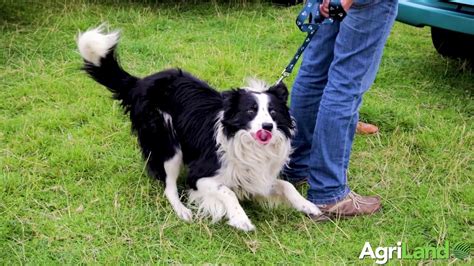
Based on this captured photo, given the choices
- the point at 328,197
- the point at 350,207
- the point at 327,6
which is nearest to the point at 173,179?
the point at 328,197

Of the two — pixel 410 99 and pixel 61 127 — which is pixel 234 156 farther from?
pixel 410 99

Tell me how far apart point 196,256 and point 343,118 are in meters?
0.93

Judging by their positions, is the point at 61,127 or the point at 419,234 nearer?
the point at 419,234

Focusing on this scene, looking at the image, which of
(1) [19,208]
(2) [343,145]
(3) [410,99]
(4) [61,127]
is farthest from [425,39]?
(1) [19,208]

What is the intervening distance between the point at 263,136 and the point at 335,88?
0.40m

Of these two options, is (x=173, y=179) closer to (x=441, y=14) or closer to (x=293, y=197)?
(x=293, y=197)

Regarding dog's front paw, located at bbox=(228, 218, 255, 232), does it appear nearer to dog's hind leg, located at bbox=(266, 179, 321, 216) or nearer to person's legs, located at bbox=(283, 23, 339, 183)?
dog's hind leg, located at bbox=(266, 179, 321, 216)

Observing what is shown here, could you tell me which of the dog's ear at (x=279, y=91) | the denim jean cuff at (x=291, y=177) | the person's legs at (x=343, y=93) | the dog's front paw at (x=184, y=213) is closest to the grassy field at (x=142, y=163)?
the dog's front paw at (x=184, y=213)

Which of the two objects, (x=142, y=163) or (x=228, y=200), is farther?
(x=142, y=163)

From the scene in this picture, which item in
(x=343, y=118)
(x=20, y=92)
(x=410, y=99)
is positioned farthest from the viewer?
(x=410, y=99)

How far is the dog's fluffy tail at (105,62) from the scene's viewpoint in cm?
300

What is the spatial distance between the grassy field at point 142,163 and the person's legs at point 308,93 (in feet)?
1.16

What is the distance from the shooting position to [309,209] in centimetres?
283

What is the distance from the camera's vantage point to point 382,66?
15.9 ft
